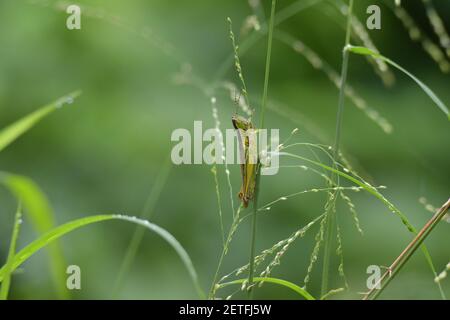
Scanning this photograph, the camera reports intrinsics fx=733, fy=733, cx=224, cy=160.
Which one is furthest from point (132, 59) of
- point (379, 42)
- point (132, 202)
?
point (379, 42)

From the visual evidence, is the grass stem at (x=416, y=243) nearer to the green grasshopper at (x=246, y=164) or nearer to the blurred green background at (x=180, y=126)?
the green grasshopper at (x=246, y=164)

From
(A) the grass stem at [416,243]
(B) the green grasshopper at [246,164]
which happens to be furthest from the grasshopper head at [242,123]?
(A) the grass stem at [416,243]

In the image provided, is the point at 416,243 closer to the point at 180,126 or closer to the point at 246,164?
the point at 246,164

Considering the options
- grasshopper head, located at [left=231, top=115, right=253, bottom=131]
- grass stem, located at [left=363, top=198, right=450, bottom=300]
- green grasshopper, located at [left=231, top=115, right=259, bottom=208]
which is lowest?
grass stem, located at [left=363, top=198, right=450, bottom=300]

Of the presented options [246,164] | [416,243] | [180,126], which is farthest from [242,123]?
[180,126]

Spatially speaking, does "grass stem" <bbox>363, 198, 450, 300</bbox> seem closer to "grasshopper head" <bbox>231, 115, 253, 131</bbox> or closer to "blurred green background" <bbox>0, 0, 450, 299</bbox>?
"grasshopper head" <bbox>231, 115, 253, 131</bbox>

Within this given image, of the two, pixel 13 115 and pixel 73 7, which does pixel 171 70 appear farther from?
pixel 73 7

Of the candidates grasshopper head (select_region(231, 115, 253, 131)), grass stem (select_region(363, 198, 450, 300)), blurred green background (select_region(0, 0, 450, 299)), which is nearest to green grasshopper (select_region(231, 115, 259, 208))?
grasshopper head (select_region(231, 115, 253, 131))
